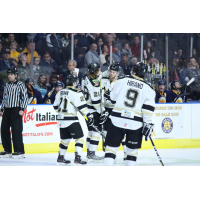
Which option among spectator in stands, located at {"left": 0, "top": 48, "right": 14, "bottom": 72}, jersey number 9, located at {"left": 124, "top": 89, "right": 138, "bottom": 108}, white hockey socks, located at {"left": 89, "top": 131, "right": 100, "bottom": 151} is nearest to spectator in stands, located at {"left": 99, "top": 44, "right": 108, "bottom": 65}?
spectator in stands, located at {"left": 0, "top": 48, "right": 14, "bottom": 72}

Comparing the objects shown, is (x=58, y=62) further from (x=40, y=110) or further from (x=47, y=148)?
(x=47, y=148)

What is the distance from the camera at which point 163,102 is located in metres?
5.37

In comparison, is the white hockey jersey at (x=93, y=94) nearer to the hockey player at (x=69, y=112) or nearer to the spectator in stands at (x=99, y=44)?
the hockey player at (x=69, y=112)

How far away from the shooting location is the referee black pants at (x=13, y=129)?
4465 millimetres

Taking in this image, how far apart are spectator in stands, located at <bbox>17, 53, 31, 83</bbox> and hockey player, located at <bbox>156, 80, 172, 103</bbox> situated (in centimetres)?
211

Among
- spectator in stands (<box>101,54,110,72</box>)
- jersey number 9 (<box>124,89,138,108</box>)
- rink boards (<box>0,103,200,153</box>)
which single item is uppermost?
spectator in stands (<box>101,54,110,72</box>)

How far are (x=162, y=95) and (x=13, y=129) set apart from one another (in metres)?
2.41

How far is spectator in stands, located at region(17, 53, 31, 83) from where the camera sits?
17.5 ft

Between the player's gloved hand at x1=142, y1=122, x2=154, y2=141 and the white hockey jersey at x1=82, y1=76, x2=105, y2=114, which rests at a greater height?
the white hockey jersey at x1=82, y1=76, x2=105, y2=114

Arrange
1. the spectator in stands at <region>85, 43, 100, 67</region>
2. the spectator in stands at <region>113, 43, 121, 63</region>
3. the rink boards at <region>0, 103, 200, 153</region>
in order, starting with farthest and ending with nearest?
the spectator in stands at <region>113, 43, 121, 63</region>, the spectator in stands at <region>85, 43, 100, 67</region>, the rink boards at <region>0, 103, 200, 153</region>

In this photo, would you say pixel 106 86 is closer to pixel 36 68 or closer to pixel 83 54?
pixel 83 54

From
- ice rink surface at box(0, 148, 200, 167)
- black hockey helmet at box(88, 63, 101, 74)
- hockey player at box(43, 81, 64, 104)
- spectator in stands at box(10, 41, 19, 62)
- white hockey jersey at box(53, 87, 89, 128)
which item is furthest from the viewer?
spectator in stands at box(10, 41, 19, 62)

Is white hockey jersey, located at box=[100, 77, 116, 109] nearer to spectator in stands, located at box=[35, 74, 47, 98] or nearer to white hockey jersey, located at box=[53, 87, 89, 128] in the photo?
white hockey jersey, located at box=[53, 87, 89, 128]

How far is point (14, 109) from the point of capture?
4465 mm
